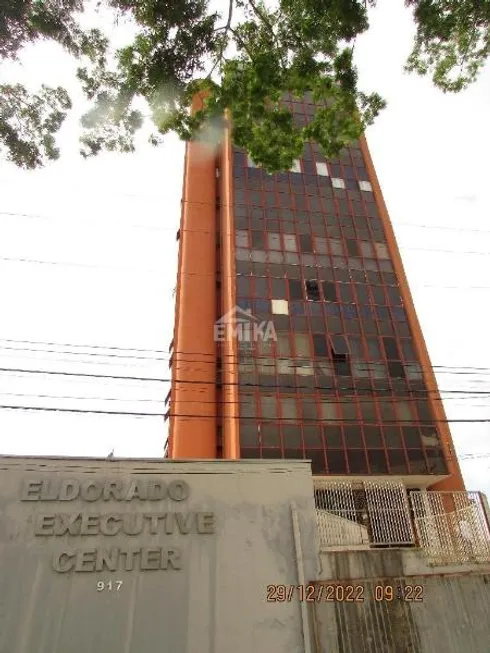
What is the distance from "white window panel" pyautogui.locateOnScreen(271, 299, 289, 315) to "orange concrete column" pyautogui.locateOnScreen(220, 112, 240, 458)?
261cm

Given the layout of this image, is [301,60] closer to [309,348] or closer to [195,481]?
[195,481]

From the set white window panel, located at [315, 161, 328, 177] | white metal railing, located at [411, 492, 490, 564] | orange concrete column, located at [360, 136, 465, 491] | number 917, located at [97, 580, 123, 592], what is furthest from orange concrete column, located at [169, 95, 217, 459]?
white metal railing, located at [411, 492, 490, 564]

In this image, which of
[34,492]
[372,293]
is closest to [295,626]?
[34,492]

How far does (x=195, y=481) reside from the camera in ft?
33.6

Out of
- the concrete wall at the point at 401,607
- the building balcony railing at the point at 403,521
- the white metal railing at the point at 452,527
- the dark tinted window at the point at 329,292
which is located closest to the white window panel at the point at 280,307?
the dark tinted window at the point at 329,292

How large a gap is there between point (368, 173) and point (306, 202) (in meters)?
7.21

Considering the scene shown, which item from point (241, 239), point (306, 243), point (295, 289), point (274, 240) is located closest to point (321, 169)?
point (306, 243)

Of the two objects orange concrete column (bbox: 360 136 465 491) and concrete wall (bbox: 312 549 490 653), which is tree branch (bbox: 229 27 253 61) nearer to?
concrete wall (bbox: 312 549 490 653)

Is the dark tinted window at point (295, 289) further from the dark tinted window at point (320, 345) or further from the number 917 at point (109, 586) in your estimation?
the number 917 at point (109, 586)

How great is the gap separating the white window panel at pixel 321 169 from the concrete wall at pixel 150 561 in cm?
3003

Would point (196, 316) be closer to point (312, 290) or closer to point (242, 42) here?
point (312, 290)

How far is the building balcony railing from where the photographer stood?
33.7ft
